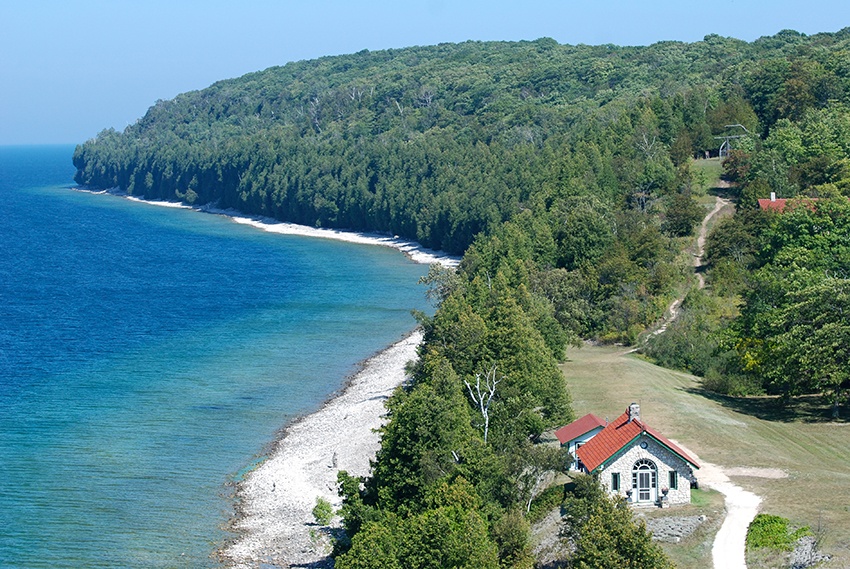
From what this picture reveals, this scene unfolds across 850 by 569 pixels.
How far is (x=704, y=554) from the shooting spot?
3459 centimetres

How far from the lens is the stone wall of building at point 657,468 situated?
127 feet

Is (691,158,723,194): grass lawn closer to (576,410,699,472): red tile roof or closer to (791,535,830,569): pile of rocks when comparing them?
(576,410,699,472): red tile roof

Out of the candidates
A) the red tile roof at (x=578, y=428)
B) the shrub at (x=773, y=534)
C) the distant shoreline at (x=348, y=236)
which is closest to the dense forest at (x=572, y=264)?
the red tile roof at (x=578, y=428)

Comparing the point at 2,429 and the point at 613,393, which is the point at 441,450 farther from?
the point at 2,429

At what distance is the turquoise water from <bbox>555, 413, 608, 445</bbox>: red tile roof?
1473cm

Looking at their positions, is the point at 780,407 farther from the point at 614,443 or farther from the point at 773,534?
the point at 773,534

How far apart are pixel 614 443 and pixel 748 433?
11.3 meters

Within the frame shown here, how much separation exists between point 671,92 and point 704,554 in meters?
111

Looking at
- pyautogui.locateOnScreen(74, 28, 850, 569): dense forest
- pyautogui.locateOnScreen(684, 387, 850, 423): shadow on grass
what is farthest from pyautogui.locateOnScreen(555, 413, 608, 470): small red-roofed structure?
pyautogui.locateOnScreen(684, 387, 850, 423): shadow on grass

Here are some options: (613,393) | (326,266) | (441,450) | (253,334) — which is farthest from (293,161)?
(441,450)

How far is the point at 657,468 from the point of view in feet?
127

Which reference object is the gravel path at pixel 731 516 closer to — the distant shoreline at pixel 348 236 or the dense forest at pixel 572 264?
the dense forest at pixel 572 264

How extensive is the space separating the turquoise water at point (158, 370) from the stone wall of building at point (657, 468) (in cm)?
1605

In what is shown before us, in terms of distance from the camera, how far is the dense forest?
127 ft
